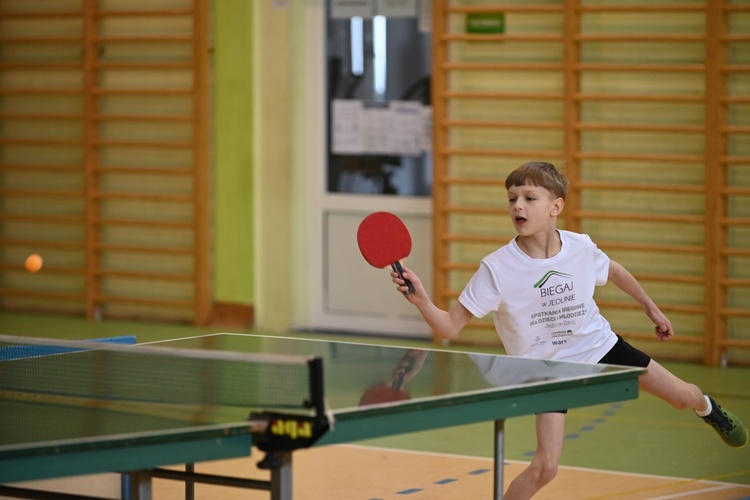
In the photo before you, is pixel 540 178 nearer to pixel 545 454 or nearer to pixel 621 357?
pixel 621 357

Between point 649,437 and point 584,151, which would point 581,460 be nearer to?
point 649,437

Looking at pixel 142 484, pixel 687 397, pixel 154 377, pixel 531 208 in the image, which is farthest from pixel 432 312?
pixel 142 484

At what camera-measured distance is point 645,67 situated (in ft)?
24.3

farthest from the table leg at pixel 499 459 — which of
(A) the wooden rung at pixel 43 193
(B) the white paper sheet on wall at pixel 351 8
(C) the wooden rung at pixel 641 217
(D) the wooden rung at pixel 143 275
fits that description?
(A) the wooden rung at pixel 43 193

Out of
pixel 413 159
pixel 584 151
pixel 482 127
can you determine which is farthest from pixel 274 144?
pixel 584 151

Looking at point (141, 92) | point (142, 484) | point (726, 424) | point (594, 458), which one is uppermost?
point (141, 92)

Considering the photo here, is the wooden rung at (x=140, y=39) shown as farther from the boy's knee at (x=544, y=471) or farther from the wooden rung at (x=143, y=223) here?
the boy's knee at (x=544, y=471)

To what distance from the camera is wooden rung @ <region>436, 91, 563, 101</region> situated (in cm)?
765

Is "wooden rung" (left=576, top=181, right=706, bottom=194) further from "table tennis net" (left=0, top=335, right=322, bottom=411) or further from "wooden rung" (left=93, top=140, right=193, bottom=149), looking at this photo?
"table tennis net" (left=0, top=335, right=322, bottom=411)

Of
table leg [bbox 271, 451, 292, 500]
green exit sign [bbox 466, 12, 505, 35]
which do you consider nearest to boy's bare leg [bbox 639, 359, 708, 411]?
table leg [bbox 271, 451, 292, 500]

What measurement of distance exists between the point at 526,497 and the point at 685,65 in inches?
163

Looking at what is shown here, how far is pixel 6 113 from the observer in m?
9.48

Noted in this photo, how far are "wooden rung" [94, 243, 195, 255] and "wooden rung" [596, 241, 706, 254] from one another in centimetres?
309

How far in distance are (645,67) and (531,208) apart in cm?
379
